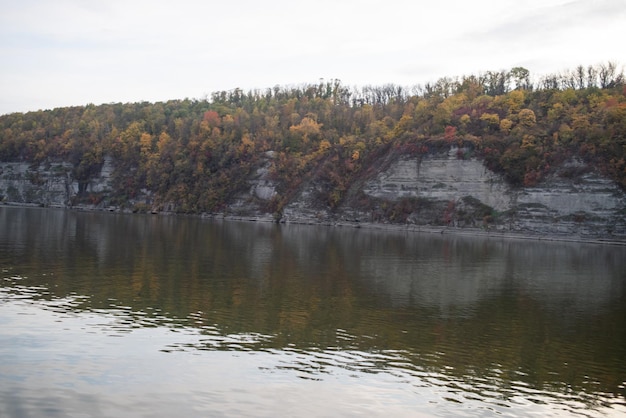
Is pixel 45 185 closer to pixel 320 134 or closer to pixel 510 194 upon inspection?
pixel 320 134

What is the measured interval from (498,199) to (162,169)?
77757 millimetres

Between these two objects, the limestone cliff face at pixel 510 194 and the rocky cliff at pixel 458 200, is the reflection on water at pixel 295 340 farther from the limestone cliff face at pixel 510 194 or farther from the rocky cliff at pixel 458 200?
the rocky cliff at pixel 458 200

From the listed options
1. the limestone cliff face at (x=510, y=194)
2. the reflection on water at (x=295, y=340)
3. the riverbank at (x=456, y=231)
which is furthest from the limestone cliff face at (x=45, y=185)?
the reflection on water at (x=295, y=340)

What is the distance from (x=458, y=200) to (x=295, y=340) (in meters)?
80.6

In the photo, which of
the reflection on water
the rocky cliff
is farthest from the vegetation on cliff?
the reflection on water

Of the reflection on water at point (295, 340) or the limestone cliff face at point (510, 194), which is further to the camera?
the limestone cliff face at point (510, 194)

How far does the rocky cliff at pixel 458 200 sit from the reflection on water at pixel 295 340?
49.4m

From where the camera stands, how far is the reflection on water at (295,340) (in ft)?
47.7

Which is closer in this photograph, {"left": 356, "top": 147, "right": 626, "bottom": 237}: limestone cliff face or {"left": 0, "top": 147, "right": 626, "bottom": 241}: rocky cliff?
{"left": 356, "top": 147, "right": 626, "bottom": 237}: limestone cliff face

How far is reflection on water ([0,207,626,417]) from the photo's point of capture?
47.7 ft

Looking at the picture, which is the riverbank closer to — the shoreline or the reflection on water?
the shoreline

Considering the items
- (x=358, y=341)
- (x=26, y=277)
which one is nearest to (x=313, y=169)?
(x=26, y=277)

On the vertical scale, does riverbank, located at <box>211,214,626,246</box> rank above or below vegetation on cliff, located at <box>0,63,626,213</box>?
below

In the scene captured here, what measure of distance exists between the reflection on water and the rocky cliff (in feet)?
162
